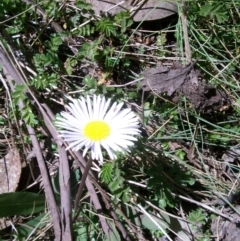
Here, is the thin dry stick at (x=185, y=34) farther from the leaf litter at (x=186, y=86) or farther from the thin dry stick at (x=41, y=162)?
the thin dry stick at (x=41, y=162)

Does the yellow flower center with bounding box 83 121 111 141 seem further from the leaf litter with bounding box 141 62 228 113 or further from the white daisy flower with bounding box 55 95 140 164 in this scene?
the leaf litter with bounding box 141 62 228 113

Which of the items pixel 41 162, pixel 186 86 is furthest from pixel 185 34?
pixel 41 162

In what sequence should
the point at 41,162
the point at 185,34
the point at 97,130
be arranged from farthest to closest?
the point at 185,34 < the point at 41,162 < the point at 97,130

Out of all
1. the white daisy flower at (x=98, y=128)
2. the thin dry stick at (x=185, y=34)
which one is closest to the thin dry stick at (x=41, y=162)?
the white daisy flower at (x=98, y=128)

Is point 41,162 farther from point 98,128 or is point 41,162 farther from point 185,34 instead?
point 185,34

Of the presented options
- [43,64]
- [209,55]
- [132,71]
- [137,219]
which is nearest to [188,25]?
[209,55]

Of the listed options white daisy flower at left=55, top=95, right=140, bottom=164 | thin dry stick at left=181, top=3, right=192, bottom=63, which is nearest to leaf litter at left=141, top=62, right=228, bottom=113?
thin dry stick at left=181, top=3, right=192, bottom=63

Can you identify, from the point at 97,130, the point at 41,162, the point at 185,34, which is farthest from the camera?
the point at 185,34
